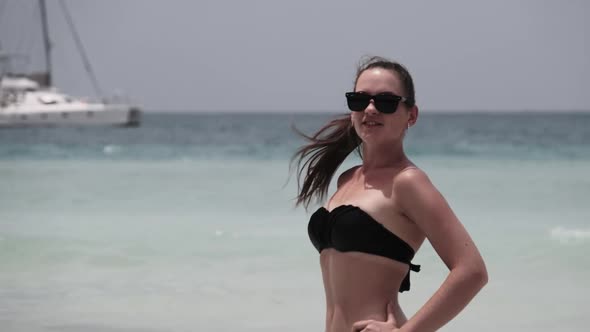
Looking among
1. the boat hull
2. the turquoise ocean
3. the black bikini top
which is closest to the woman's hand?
the black bikini top

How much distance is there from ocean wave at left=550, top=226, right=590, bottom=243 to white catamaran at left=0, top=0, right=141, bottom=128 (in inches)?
1757

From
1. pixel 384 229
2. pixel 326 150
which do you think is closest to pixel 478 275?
pixel 384 229

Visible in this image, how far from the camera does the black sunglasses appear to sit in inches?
84.3

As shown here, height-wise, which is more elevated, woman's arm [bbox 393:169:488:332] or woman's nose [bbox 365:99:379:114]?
woman's nose [bbox 365:99:379:114]

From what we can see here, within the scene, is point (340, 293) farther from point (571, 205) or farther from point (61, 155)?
point (61, 155)

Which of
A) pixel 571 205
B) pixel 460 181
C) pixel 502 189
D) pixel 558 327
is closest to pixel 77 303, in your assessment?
pixel 558 327

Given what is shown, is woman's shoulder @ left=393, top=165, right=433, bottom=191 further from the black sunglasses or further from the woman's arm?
the black sunglasses

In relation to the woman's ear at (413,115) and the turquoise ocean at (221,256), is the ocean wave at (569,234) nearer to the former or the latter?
the turquoise ocean at (221,256)

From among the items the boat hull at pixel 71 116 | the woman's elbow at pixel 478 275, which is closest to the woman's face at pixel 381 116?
the woman's elbow at pixel 478 275

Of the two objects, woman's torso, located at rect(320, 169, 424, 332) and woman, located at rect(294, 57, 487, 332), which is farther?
woman's torso, located at rect(320, 169, 424, 332)

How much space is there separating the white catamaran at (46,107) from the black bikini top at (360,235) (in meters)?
51.1

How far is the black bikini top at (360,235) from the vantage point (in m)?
2.10

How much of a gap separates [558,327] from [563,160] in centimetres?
1983

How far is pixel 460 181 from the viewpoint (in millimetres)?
17219
